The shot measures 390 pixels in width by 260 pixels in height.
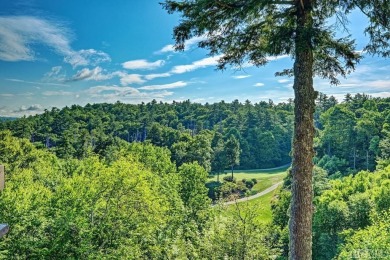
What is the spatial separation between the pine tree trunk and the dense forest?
1.12 m

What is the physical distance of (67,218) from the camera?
1469 cm

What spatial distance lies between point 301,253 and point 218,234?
722cm

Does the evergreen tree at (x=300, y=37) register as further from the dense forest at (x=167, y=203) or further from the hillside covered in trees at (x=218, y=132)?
the hillside covered in trees at (x=218, y=132)

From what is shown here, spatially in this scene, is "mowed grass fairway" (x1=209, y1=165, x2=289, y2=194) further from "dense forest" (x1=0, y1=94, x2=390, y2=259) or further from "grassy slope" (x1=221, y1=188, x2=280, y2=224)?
"grassy slope" (x1=221, y1=188, x2=280, y2=224)

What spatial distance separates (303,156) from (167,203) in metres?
17.0

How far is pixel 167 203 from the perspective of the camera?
23.5 m

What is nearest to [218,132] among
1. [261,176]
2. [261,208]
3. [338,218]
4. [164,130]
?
[261,176]

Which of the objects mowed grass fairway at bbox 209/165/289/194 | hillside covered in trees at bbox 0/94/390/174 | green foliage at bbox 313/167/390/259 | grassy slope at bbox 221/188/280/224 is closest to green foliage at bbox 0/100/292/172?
hillside covered in trees at bbox 0/94/390/174

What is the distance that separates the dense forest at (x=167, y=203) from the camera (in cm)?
1405

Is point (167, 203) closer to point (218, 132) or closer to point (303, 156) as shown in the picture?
point (303, 156)

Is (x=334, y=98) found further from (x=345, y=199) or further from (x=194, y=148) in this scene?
(x=345, y=199)

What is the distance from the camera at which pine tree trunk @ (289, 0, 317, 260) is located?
24.8ft

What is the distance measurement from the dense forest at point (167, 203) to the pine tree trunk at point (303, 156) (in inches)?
44.2

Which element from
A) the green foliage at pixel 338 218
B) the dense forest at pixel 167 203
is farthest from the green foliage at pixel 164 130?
the green foliage at pixel 338 218
